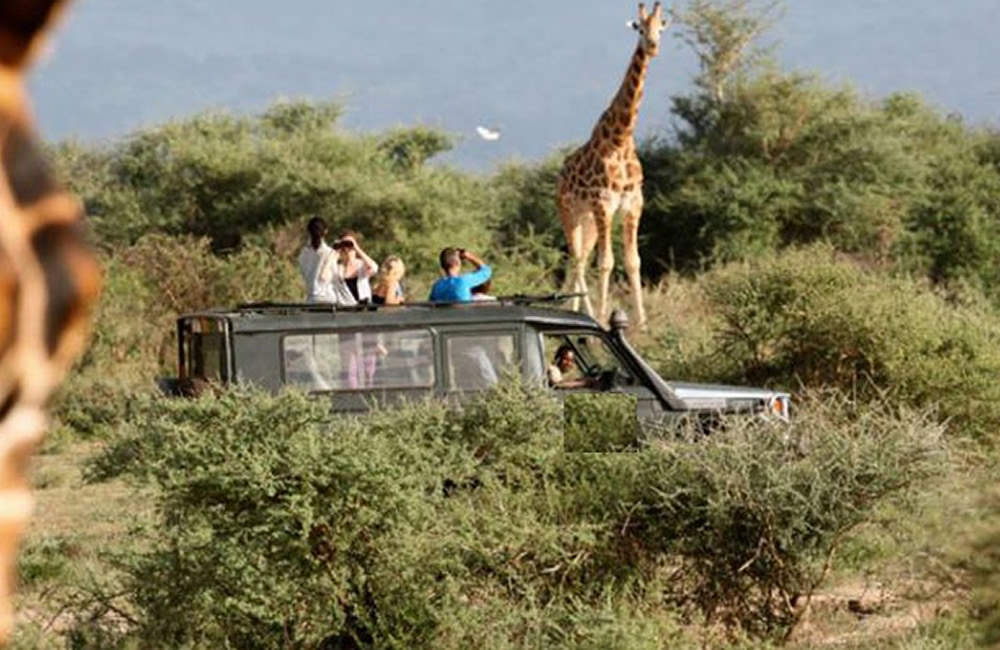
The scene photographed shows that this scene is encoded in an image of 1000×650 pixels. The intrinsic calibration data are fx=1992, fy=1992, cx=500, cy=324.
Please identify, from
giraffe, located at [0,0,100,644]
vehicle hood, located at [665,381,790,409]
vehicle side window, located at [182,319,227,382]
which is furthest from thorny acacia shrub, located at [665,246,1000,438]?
giraffe, located at [0,0,100,644]

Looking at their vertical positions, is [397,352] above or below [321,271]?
below

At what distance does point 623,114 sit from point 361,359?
9729 millimetres

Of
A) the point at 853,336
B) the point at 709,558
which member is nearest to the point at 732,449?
the point at 709,558

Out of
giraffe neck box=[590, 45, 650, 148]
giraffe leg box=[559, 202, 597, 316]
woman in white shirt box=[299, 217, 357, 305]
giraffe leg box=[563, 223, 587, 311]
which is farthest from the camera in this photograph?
giraffe leg box=[559, 202, 597, 316]

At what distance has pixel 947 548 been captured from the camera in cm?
649

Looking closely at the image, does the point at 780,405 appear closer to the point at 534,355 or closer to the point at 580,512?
the point at 534,355

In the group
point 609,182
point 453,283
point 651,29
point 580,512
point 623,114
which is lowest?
point 580,512

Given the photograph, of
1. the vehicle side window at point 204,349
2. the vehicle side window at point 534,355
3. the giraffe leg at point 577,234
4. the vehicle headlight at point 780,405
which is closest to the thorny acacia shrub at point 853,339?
the vehicle headlight at point 780,405

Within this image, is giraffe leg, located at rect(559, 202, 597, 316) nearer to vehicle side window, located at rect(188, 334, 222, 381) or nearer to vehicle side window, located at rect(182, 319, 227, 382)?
vehicle side window, located at rect(182, 319, 227, 382)

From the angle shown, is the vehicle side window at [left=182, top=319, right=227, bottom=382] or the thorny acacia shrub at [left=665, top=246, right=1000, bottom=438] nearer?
the vehicle side window at [left=182, top=319, right=227, bottom=382]

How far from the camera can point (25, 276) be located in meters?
0.83

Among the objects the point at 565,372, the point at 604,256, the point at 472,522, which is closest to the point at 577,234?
Answer: the point at 604,256

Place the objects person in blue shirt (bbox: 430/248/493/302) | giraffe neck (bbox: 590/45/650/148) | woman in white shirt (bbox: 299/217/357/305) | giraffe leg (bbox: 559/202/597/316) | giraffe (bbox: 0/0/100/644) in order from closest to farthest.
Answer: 1. giraffe (bbox: 0/0/100/644)
2. person in blue shirt (bbox: 430/248/493/302)
3. woman in white shirt (bbox: 299/217/357/305)
4. giraffe neck (bbox: 590/45/650/148)
5. giraffe leg (bbox: 559/202/597/316)

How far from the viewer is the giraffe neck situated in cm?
1995
